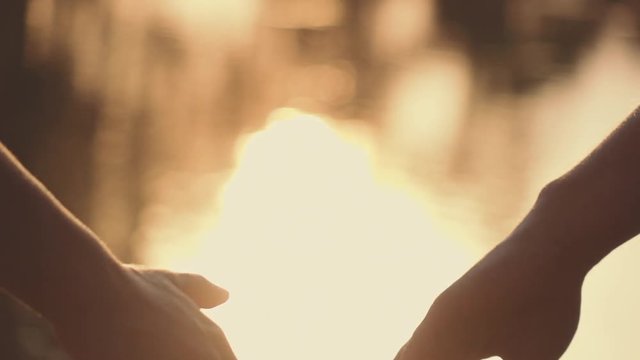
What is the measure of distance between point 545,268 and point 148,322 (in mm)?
680

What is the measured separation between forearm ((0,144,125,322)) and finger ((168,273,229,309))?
0.25 meters

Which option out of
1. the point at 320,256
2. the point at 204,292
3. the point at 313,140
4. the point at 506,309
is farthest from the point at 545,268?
the point at 313,140

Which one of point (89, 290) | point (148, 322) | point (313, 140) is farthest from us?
point (313, 140)

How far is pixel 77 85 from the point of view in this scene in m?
11.7

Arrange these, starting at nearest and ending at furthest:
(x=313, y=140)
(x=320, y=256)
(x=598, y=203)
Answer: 1. (x=598, y=203)
2. (x=320, y=256)
3. (x=313, y=140)

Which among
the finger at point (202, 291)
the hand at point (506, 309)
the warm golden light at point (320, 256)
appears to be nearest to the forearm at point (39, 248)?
the finger at point (202, 291)

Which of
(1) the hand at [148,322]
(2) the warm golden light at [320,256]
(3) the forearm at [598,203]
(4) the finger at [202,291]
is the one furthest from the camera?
(2) the warm golden light at [320,256]

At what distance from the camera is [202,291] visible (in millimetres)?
2865

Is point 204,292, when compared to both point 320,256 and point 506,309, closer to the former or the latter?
point 506,309

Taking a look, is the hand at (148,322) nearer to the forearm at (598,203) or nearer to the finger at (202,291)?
the finger at (202,291)

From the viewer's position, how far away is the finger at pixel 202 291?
113 inches

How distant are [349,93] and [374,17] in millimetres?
5354

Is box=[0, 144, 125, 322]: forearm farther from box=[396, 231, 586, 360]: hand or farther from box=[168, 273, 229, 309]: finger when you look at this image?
box=[396, 231, 586, 360]: hand

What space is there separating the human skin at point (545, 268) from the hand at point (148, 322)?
44cm
